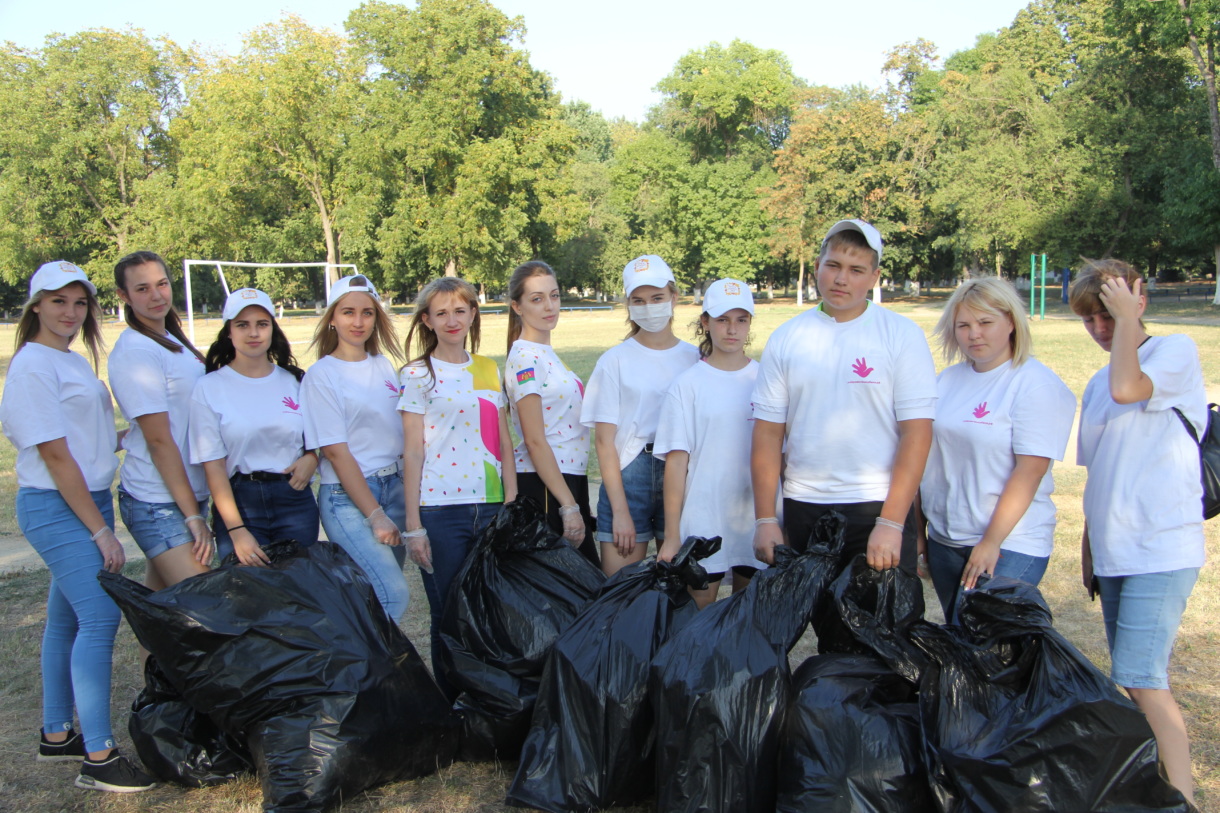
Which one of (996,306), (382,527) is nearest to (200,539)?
(382,527)

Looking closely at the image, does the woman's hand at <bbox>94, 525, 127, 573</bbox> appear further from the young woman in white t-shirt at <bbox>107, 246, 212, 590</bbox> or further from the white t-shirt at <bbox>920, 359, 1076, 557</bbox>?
the white t-shirt at <bbox>920, 359, 1076, 557</bbox>

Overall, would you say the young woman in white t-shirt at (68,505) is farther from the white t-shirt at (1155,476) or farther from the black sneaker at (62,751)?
the white t-shirt at (1155,476)

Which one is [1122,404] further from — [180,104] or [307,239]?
[180,104]

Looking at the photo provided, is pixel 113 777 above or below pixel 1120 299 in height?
below

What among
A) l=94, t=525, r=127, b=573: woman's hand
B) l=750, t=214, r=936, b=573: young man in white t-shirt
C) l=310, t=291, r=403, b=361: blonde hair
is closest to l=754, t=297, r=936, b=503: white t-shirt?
l=750, t=214, r=936, b=573: young man in white t-shirt

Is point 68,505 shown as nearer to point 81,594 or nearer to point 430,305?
point 81,594

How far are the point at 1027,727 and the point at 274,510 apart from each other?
2335 mm

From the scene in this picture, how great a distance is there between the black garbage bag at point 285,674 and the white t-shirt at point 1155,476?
6.63ft

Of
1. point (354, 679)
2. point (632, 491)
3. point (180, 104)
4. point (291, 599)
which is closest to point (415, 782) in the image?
point (354, 679)

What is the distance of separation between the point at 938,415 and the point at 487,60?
32.9 m

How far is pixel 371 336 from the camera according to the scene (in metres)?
3.11

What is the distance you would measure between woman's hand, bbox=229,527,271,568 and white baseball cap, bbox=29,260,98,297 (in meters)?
0.90

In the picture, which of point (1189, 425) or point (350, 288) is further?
point (350, 288)

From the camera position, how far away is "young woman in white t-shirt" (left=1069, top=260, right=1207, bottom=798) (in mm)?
2225
